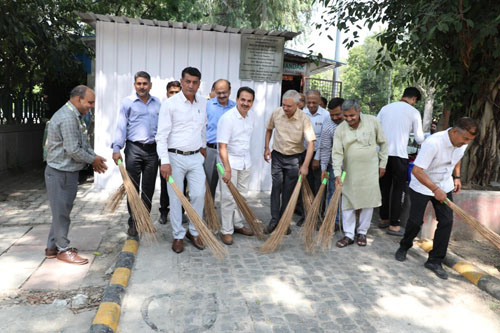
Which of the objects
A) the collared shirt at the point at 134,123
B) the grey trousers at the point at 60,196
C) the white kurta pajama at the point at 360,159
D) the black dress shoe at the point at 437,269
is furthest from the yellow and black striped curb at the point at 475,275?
the grey trousers at the point at 60,196

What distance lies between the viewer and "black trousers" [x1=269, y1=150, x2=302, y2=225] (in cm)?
452

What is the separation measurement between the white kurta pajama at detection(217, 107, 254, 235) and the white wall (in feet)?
8.34

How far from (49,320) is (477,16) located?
531cm

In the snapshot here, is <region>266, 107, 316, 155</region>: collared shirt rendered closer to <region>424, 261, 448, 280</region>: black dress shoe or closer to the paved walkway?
the paved walkway

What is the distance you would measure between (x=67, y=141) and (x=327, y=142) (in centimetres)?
281

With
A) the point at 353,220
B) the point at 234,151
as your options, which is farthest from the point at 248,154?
the point at 353,220

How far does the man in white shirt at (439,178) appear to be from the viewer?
138 inches

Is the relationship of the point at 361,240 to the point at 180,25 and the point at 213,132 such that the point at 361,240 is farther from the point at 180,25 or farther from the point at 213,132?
the point at 180,25

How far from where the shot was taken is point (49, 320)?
9.34 feet

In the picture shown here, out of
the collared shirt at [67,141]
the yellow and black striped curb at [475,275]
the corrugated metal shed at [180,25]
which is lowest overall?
the yellow and black striped curb at [475,275]

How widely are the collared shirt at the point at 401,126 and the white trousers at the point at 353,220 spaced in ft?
2.89

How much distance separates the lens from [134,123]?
4141 millimetres

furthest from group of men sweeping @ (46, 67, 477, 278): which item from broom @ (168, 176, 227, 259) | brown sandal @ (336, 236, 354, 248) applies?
broom @ (168, 176, 227, 259)

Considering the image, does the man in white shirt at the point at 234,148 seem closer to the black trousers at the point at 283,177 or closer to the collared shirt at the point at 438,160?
the black trousers at the point at 283,177
